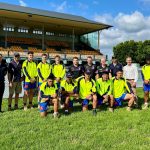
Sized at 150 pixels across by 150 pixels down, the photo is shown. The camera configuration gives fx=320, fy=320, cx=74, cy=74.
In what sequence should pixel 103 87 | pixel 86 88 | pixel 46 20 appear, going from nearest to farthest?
1. pixel 86 88
2. pixel 103 87
3. pixel 46 20

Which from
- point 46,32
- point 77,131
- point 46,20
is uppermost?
point 46,20

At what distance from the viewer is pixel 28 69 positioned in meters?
9.81

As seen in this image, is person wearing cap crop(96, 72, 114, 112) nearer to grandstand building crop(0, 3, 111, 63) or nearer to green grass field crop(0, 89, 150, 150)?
green grass field crop(0, 89, 150, 150)

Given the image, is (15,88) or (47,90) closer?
(47,90)

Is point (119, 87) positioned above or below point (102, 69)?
below

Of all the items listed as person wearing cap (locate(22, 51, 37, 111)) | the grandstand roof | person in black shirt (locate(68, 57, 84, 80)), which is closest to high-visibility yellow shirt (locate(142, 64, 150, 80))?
person in black shirt (locate(68, 57, 84, 80))

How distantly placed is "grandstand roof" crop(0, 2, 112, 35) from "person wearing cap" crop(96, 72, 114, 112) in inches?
973

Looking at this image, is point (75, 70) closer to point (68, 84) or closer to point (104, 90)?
point (68, 84)

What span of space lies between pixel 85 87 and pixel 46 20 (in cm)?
2872

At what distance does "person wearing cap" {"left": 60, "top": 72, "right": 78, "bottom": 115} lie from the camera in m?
9.46

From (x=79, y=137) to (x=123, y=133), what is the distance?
976 mm

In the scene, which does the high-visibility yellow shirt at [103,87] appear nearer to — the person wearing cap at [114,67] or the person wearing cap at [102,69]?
the person wearing cap at [102,69]

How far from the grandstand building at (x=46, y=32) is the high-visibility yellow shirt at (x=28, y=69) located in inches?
850

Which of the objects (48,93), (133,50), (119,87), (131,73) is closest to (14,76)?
(48,93)
